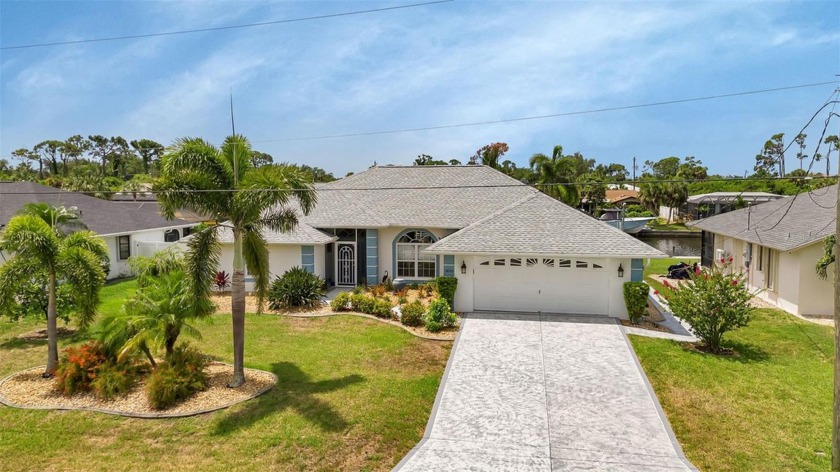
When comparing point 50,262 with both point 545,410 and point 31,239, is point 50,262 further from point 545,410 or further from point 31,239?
point 545,410

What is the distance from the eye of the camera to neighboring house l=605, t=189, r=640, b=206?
245ft

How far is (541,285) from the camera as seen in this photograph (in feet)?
57.6

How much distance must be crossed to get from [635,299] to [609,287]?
1.02m

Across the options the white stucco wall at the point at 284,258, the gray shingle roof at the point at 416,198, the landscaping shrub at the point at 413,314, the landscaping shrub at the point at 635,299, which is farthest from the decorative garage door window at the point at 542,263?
the white stucco wall at the point at 284,258

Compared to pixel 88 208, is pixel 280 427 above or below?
below

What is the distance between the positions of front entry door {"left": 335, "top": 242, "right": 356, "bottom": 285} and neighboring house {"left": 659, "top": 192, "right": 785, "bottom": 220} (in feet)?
141

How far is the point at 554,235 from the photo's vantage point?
17.8 meters

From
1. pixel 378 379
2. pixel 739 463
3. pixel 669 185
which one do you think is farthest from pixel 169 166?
pixel 669 185

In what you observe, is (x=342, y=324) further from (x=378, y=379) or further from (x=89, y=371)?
(x=89, y=371)

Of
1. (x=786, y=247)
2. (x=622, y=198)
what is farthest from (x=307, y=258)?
(x=622, y=198)

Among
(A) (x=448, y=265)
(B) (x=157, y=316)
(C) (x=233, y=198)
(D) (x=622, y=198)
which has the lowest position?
(B) (x=157, y=316)

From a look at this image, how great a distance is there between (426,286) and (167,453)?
1339cm

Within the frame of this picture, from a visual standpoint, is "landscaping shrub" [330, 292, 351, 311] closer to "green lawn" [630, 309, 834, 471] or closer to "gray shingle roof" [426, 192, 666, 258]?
"gray shingle roof" [426, 192, 666, 258]

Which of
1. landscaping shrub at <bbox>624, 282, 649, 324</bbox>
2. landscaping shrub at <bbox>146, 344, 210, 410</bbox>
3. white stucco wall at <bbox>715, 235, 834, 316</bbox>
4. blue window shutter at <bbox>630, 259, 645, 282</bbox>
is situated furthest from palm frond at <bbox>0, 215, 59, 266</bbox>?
white stucco wall at <bbox>715, 235, 834, 316</bbox>
